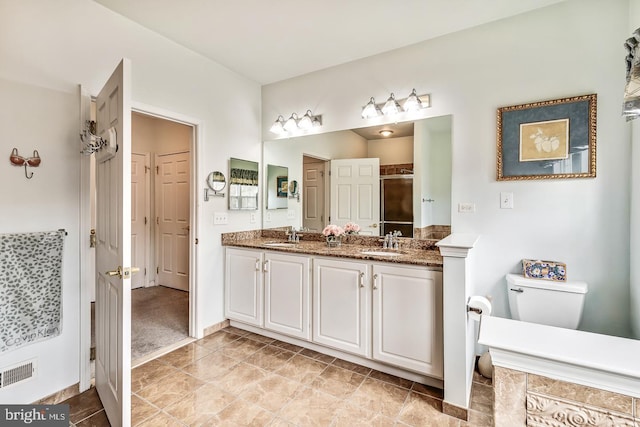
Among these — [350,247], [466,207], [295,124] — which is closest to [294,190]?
[295,124]

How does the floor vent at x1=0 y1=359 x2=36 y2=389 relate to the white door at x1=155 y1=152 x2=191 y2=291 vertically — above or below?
below

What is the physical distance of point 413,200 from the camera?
8.45 ft

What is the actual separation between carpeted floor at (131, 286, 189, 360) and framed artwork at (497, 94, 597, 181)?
3139 mm

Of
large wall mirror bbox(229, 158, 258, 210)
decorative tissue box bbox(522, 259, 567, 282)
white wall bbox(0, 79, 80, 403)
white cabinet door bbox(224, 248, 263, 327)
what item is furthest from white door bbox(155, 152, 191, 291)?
decorative tissue box bbox(522, 259, 567, 282)

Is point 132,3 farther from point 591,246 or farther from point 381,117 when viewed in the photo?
point 591,246

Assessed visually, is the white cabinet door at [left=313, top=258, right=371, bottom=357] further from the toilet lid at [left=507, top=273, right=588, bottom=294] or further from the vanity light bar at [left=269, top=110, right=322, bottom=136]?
the vanity light bar at [left=269, top=110, right=322, bottom=136]

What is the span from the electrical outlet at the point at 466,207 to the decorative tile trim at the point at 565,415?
5.29 ft

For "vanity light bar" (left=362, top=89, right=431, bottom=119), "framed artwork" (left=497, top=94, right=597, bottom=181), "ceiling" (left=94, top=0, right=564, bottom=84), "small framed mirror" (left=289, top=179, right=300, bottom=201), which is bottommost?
"small framed mirror" (left=289, top=179, right=300, bottom=201)

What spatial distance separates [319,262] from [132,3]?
7.48 feet

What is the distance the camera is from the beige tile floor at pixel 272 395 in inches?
67.8

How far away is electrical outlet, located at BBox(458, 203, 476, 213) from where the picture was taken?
2.30 meters

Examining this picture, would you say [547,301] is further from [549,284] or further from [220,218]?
[220,218]

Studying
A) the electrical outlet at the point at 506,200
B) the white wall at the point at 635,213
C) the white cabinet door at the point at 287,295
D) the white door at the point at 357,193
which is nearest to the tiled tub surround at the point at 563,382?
the white wall at the point at 635,213

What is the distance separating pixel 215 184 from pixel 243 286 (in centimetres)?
102
